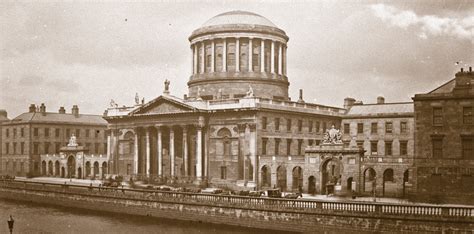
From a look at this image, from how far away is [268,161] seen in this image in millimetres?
56062

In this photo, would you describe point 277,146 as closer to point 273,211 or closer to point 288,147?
point 288,147

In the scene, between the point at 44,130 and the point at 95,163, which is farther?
the point at 44,130

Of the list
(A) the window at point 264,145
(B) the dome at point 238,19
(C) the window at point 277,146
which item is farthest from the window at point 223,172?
(B) the dome at point 238,19

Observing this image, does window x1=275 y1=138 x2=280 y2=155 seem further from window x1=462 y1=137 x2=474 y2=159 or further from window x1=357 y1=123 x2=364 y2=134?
window x1=462 y1=137 x2=474 y2=159

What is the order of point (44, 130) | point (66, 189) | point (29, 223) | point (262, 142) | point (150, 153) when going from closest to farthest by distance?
1. point (29, 223)
2. point (66, 189)
3. point (262, 142)
4. point (150, 153)
5. point (44, 130)

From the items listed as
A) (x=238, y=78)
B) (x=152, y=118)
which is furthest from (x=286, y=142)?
(x=152, y=118)

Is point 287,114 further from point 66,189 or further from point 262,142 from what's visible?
point 66,189

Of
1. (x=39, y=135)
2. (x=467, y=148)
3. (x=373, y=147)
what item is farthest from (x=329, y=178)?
(x=39, y=135)

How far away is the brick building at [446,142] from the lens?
42062mm

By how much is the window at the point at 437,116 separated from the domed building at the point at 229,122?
1169cm

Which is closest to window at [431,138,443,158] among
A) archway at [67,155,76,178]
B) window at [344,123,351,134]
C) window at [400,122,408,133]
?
window at [400,122,408,133]

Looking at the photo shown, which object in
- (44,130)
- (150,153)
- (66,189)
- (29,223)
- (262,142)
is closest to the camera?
(29,223)

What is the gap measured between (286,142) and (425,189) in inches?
799

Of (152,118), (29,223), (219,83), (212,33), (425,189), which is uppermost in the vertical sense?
(212,33)
